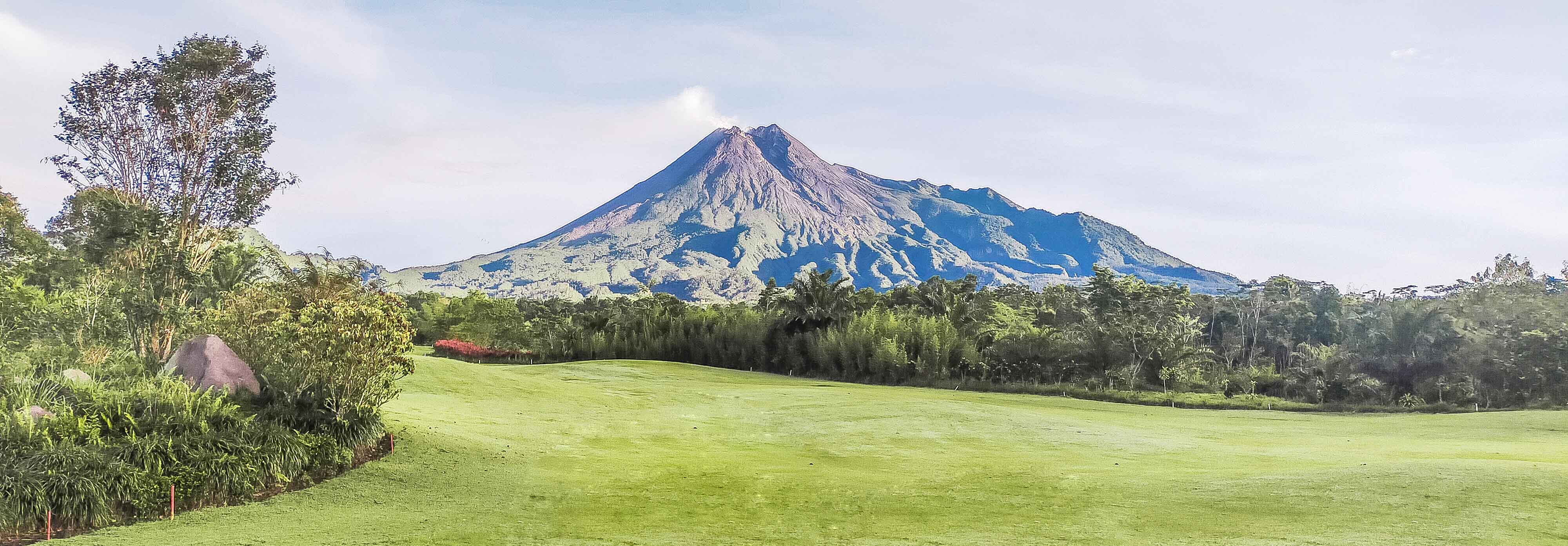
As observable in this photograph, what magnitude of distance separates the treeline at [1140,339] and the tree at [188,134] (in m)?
13.8

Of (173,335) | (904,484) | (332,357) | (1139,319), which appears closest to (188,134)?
(173,335)

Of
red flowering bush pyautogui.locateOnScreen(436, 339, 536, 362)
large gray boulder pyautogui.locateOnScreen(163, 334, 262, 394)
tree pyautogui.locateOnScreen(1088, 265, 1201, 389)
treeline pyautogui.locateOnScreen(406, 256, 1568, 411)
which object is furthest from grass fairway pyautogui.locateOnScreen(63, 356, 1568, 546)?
red flowering bush pyautogui.locateOnScreen(436, 339, 536, 362)

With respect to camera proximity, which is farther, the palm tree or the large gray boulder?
the palm tree

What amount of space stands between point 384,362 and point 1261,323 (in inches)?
2004

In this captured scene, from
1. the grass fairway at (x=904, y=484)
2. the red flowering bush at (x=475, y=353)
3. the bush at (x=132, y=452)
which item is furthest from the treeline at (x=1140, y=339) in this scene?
the bush at (x=132, y=452)

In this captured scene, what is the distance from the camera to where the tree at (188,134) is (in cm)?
2283

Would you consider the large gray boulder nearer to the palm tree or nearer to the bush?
the bush

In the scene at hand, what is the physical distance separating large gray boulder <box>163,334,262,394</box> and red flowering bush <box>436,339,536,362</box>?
3915 cm

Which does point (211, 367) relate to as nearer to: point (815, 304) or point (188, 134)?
point (188, 134)

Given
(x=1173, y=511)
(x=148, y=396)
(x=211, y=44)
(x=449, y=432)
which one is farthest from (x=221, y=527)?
(x=211, y=44)

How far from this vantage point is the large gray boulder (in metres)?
14.4

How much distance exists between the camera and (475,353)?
54062 millimetres

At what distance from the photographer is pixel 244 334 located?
15.8m

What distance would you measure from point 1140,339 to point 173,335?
3527 centimetres
